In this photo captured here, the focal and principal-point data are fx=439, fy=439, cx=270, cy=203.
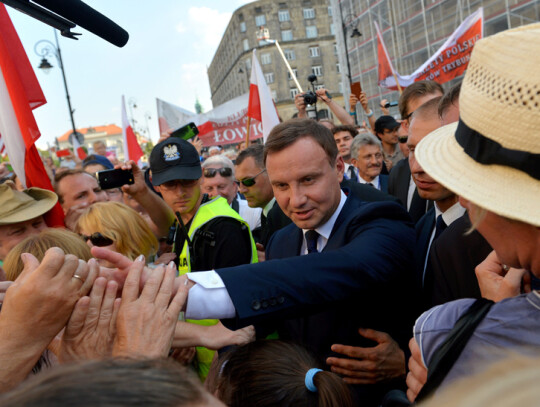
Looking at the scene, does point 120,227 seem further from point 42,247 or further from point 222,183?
point 222,183

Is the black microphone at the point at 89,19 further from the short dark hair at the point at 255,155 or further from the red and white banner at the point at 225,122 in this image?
the red and white banner at the point at 225,122

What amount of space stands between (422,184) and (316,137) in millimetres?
701

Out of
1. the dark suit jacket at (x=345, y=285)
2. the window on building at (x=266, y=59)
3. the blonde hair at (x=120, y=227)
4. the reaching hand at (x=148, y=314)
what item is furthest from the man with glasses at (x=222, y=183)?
the window on building at (x=266, y=59)

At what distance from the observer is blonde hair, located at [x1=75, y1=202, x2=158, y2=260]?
9.18 feet

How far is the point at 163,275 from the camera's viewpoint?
1.44 m

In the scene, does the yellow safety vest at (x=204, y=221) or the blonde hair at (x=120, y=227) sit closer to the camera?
the yellow safety vest at (x=204, y=221)

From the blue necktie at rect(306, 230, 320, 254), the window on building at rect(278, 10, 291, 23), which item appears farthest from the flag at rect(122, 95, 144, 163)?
the window on building at rect(278, 10, 291, 23)

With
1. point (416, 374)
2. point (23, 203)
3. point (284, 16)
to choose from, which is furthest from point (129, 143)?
point (284, 16)

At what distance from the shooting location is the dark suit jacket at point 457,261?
5.79ft

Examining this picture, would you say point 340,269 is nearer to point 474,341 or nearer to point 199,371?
point 474,341

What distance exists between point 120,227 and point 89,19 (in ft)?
5.43

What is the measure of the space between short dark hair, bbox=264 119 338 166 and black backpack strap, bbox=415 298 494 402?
1487mm

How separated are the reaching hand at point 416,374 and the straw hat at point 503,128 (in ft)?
1.33

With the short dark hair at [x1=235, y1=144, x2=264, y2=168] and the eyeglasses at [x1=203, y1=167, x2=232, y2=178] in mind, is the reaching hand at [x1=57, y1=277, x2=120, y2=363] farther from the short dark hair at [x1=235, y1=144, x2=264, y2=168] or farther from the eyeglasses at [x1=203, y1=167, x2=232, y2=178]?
the eyeglasses at [x1=203, y1=167, x2=232, y2=178]
